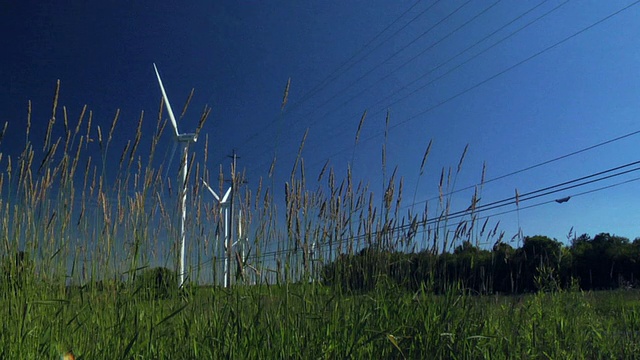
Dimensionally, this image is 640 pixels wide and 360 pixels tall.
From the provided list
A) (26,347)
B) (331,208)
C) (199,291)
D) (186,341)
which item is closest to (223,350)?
(186,341)

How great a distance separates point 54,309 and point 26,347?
23.0 inches

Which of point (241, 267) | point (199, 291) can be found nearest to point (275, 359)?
point (241, 267)

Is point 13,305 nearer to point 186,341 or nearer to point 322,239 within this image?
point 186,341

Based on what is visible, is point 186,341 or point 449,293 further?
point 449,293

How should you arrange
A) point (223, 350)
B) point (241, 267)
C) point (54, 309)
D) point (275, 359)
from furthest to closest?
point (54, 309) < point (241, 267) < point (223, 350) < point (275, 359)

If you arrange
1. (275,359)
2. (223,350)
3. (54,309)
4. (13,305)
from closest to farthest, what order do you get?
(275,359) → (223,350) → (13,305) → (54,309)

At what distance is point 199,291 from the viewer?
9.16ft

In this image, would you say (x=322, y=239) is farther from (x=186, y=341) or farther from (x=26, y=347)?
(x=26, y=347)

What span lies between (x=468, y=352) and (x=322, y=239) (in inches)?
43.6

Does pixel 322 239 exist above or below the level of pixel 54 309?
above

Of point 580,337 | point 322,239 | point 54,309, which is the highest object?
point 322,239

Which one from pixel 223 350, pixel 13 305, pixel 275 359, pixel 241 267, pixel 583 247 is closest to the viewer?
pixel 275 359

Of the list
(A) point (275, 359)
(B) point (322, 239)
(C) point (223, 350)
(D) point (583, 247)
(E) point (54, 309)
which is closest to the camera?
(A) point (275, 359)

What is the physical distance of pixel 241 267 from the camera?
2426 millimetres
